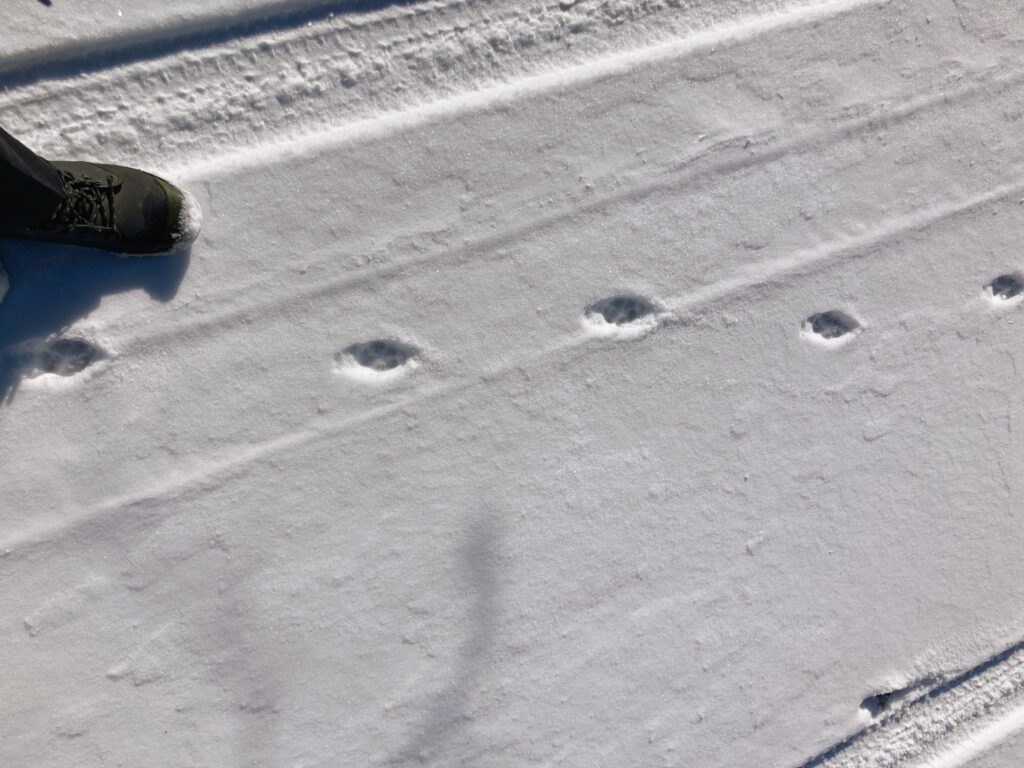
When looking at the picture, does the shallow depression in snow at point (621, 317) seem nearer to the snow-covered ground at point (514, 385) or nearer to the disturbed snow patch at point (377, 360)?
the snow-covered ground at point (514, 385)

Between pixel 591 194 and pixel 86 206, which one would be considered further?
pixel 591 194

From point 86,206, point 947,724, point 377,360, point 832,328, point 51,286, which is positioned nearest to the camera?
point 86,206

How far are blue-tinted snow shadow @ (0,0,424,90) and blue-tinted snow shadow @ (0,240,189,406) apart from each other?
355 mm

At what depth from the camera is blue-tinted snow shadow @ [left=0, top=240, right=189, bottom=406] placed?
1.51 meters

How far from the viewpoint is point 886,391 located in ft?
6.14

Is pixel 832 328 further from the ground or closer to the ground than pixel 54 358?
closer to the ground

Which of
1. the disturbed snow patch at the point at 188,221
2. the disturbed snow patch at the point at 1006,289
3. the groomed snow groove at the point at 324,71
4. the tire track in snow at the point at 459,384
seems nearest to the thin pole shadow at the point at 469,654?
the tire track in snow at the point at 459,384

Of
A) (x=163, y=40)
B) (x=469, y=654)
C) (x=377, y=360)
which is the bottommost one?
(x=469, y=654)

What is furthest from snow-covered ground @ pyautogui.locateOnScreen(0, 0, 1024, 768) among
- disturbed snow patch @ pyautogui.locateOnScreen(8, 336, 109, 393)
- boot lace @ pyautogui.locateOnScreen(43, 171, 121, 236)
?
boot lace @ pyautogui.locateOnScreen(43, 171, 121, 236)

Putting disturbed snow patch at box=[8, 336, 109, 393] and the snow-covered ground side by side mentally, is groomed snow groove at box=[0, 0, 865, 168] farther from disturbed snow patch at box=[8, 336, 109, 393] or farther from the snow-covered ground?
disturbed snow patch at box=[8, 336, 109, 393]

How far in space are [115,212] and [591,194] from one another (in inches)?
39.4

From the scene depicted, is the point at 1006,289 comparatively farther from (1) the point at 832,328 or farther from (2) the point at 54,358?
(2) the point at 54,358

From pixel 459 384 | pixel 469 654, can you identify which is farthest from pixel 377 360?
pixel 469 654

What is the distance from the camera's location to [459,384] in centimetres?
170
